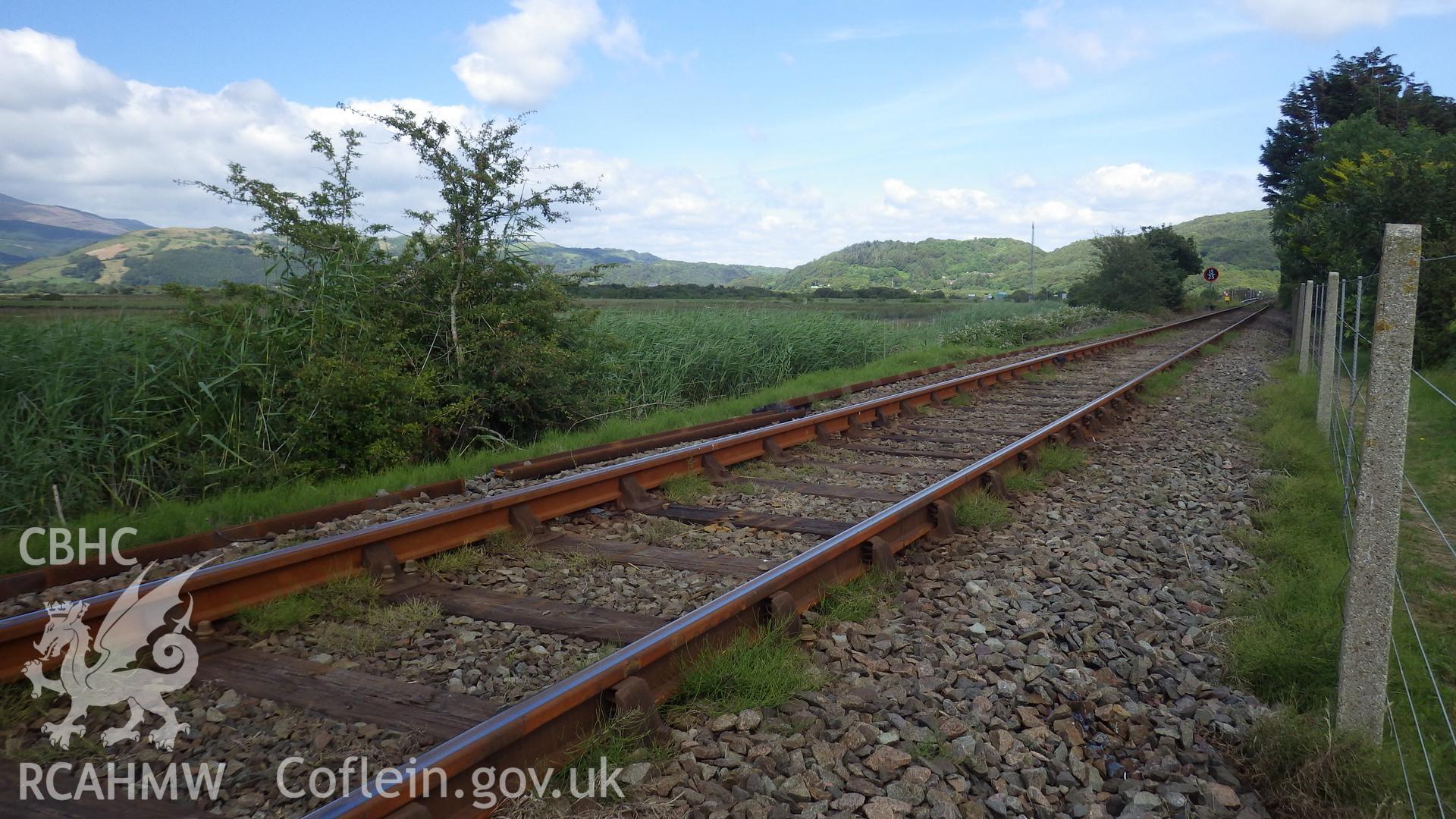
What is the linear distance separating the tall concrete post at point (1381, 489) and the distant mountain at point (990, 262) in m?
106

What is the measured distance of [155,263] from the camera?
47.9ft

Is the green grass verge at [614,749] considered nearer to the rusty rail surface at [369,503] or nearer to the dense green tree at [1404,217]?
the rusty rail surface at [369,503]

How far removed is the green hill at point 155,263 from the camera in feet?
28.3

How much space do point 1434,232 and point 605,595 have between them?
17.7 metres

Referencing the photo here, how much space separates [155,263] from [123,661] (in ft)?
45.4

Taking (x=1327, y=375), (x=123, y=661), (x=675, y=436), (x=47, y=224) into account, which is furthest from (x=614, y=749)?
(x=47, y=224)

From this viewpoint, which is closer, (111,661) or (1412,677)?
(111,661)

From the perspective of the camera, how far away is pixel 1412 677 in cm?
379

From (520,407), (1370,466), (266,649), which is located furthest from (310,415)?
(1370,466)

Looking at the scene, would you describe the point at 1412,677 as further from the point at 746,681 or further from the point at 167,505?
the point at 167,505

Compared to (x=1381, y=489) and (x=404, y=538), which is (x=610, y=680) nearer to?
(x=404, y=538)

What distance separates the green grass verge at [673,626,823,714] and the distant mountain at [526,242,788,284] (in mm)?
7435

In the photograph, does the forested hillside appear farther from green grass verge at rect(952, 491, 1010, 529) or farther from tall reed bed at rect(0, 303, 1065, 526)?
green grass verge at rect(952, 491, 1010, 529)

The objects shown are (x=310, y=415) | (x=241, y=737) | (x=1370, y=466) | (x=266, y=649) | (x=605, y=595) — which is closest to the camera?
(x=241, y=737)
